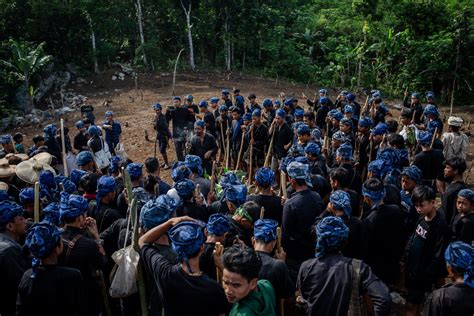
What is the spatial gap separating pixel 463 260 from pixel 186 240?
7.03 feet

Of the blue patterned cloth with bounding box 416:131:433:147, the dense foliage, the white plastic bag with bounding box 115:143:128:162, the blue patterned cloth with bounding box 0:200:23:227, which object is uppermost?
the dense foliage

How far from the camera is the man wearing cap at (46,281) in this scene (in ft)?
11.1

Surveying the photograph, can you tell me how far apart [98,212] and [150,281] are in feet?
4.87

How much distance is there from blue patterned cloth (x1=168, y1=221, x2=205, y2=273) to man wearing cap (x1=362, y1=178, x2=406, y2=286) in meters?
2.17

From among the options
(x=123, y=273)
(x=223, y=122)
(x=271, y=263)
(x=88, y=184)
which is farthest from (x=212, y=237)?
(x=223, y=122)

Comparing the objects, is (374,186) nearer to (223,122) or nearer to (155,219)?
(155,219)

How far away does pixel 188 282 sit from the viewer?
309 cm

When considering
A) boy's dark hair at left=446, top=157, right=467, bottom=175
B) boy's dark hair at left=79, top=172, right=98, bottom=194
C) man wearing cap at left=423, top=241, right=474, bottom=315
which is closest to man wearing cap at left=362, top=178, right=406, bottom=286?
man wearing cap at left=423, top=241, right=474, bottom=315

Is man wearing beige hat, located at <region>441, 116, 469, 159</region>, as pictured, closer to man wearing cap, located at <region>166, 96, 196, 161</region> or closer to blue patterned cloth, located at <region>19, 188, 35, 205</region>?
man wearing cap, located at <region>166, 96, 196, 161</region>

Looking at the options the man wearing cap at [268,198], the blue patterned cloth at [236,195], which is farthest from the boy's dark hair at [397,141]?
the blue patterned cloth at [236,195]

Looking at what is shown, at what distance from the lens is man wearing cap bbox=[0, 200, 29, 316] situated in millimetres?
3836

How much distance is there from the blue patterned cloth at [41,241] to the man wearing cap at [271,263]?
171 centimetres

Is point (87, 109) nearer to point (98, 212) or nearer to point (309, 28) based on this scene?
point (98, 212)

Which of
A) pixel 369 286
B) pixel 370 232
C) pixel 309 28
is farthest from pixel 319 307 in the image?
pixel 309 28
